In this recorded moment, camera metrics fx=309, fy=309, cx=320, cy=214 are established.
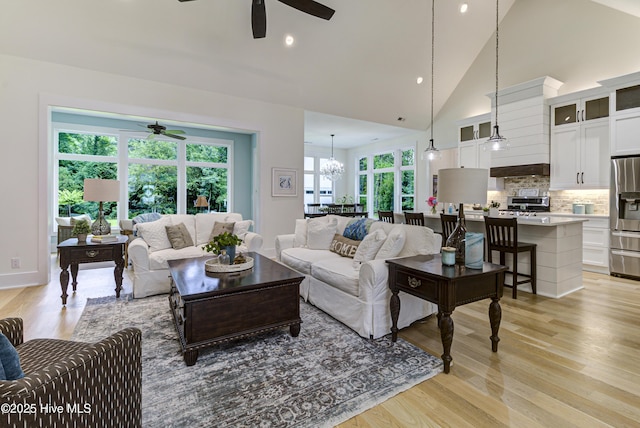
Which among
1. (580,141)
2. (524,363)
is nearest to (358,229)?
(524,363)

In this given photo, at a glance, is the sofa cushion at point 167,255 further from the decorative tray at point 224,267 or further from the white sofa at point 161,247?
the decorative tray at point 224,267

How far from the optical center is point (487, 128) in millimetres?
6586

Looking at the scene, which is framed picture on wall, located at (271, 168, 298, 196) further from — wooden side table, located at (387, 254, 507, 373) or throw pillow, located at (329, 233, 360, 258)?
wooden side table, located at (387, 254, 507, 373)

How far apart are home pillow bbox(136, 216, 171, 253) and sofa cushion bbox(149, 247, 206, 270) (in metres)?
0.11

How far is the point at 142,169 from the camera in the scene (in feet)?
24.7

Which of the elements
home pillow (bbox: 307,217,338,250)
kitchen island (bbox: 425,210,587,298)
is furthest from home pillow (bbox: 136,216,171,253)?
kitchen island (bbox: 425,210,587,298)

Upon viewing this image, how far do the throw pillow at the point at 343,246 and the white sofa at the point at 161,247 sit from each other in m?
1.19

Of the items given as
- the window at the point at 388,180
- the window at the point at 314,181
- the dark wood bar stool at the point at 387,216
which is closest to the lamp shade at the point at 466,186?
the dark wood bar stool at the point at 387,216

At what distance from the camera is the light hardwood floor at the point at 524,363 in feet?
5.66

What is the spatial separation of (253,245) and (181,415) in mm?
2851

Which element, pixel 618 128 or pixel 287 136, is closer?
pixel 618 128

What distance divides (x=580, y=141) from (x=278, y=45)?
207 inches

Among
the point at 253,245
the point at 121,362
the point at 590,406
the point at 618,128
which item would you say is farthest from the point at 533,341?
the point at 618,128

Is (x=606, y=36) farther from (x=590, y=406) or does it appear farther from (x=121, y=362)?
(x=121, y=362)
